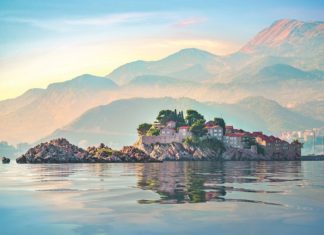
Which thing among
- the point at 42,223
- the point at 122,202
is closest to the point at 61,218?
the point at 42,223

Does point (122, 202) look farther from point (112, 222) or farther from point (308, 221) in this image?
point (308, 221)

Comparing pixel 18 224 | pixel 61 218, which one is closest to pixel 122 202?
pixel 61 218

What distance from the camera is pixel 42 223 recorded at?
39.2m

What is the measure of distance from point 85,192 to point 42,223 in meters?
22.0

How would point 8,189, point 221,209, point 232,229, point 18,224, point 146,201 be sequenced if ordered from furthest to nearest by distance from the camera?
point 8,189 → point 146,201 → point 221,209 → point 18,224 → point 232,229

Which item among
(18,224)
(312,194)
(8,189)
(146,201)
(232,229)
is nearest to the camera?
(232,229)

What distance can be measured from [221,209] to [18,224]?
16.3 metres

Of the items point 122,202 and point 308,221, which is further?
point 122,202

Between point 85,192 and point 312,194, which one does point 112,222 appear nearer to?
point 85,192

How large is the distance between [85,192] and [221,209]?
21.3 metres

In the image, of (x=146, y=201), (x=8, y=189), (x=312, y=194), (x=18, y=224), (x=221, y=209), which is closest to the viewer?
(x=18, y=224)

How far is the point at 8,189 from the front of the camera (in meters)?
65.8

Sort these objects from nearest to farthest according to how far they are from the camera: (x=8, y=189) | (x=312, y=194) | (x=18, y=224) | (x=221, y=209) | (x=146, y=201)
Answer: (x=18, y=224)
(x=221, y=209)
(x=146, y=201)
(x=312, y=194)
(x=8, y=189)

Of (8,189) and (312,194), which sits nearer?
(312,194)
